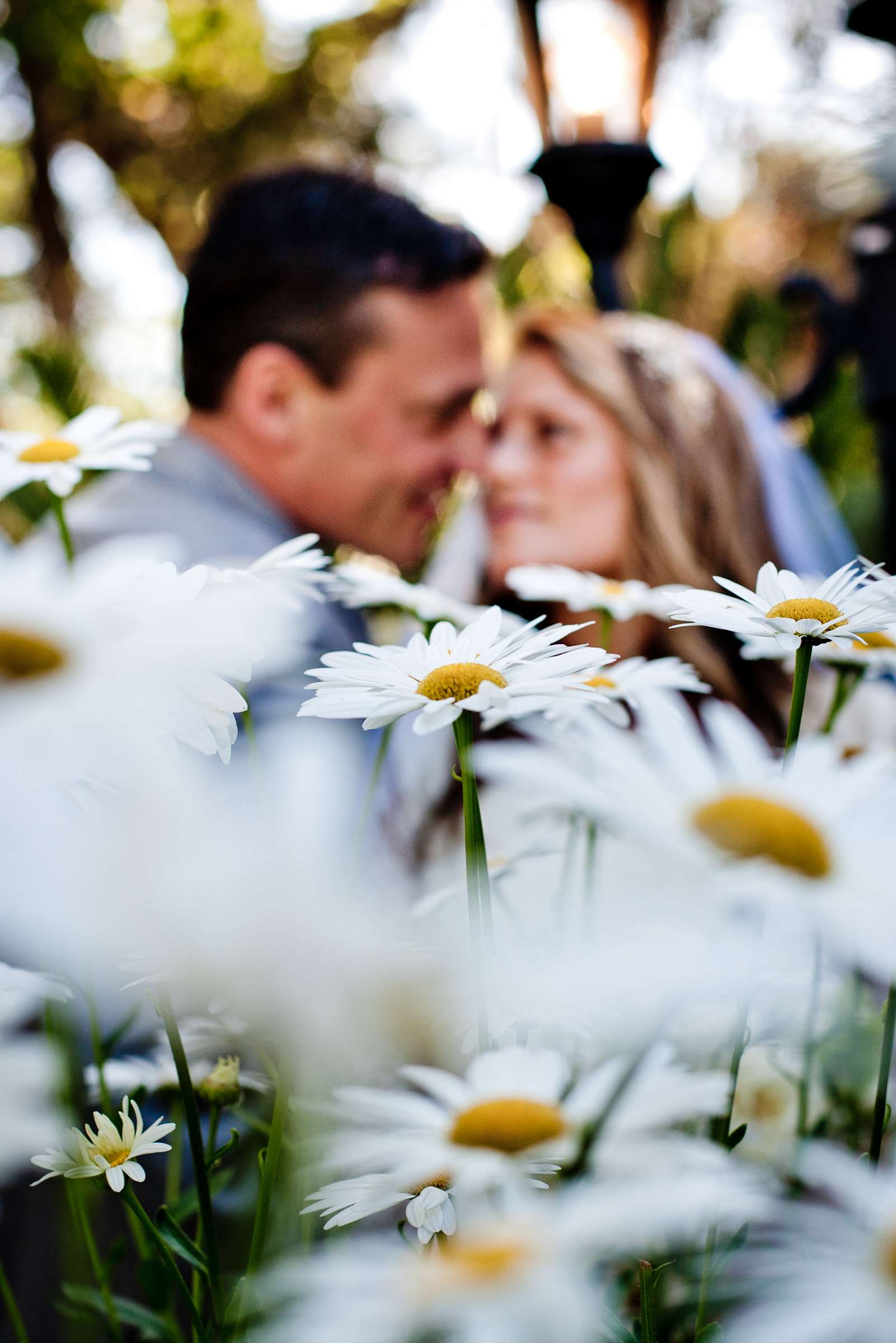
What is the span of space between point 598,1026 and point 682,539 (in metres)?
1.08

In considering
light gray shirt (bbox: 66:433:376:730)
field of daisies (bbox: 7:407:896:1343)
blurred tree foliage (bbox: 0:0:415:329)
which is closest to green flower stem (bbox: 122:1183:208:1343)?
field of daisies (bbox: 7:407:896:1343)

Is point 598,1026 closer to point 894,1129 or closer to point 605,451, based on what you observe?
point 894,1129

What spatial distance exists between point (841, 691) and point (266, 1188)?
0.27 metres

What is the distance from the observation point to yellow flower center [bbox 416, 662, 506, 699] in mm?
249

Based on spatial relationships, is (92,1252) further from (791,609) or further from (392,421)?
(392,421)

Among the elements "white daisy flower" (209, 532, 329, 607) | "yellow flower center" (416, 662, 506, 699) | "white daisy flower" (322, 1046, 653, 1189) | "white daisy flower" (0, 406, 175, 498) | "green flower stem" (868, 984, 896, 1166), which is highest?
"white daisy flower" (0, 406, 175, 498)

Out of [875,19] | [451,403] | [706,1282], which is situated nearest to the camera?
[706,1282]

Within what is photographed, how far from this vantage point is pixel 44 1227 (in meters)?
0.75

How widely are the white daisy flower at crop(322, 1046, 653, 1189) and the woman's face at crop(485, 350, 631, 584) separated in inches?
42.1

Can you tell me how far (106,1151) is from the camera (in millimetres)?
289

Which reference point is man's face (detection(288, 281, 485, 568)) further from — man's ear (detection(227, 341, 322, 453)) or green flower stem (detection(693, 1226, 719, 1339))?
green flower stem (detection(693, 1226, 719, 1339))

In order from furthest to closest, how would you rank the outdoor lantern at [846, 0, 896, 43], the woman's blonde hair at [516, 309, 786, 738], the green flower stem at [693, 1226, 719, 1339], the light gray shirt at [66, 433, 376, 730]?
1. the woman's blonde hair at [516, 309, 786, 738]
2. the light gray shirt at [66, 433, 376, 730]
3. the outdoor lantern at [846, 0, 896, 43]
4. the green flower stem at [693, 1226, 719, 1339]

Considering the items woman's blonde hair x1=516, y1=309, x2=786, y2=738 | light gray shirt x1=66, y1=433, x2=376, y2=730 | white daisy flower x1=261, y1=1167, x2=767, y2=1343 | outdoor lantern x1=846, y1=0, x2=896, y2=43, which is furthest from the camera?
woman's blonde hair x1=516, y1=309, x2=786, y2=738

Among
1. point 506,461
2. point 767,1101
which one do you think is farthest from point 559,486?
point 767,1101
